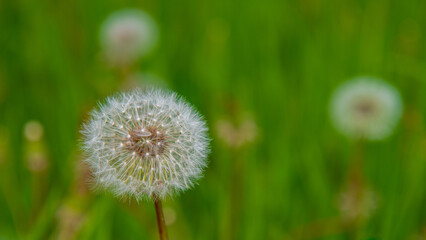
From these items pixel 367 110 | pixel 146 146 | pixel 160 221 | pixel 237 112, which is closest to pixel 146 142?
pixel 146 146

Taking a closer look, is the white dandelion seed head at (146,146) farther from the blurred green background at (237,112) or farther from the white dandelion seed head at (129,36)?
the white dandelion seed head at (129,36)

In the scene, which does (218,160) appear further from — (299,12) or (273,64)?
(299,12)

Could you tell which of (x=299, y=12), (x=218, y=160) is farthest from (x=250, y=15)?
(x=218, y=160)

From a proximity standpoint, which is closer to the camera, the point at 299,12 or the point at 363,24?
the point at 363,24

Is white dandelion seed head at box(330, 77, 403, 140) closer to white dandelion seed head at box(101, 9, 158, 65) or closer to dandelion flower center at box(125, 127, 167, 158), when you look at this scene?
white dandelion seed head at box(101, 9, 158, 65)

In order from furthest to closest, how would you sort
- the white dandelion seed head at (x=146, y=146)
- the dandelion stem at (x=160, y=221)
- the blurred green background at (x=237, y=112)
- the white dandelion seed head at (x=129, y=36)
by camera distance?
the white dandelion seed head at (x=129, y=36), the blurred green background at (x=237, y=112), the white dandelion seed head at (x=146, y=146), the dandelion stem at (x=160, y=221)

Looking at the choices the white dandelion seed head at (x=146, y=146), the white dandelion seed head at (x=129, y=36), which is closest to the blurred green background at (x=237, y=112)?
the white dandelion seed head at (x=129, y=36)
